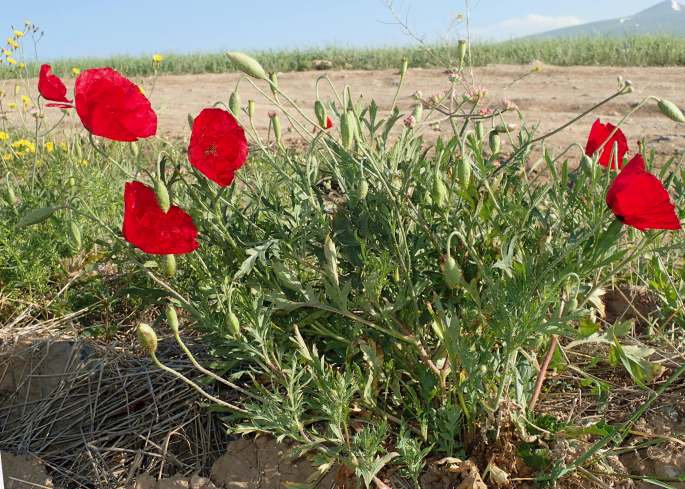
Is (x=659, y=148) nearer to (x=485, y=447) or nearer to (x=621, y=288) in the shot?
(x=621, y=288)

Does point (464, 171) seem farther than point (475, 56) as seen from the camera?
No

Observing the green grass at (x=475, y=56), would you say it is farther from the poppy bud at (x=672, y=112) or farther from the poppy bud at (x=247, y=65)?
the poppy bud at (x=247, y=65)

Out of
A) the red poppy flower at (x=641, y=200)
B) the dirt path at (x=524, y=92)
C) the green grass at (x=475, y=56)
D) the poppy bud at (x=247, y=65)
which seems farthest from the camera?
the green grass at (x=475, y=56)

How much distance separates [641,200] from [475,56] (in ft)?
36.0

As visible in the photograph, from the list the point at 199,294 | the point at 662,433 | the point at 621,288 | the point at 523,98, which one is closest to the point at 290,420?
the point at 199,294

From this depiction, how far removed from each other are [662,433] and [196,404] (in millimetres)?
1185

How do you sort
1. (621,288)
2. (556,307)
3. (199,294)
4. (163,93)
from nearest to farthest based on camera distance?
1. (556,307)
2. (199,294)
3. (621,288)
4. (163,93)

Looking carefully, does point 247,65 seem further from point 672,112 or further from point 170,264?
point 672,112

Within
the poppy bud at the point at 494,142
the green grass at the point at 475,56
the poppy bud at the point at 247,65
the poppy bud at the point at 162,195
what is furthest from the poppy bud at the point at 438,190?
the green grass at the point at 475,56

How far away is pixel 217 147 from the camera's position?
1.47 metres

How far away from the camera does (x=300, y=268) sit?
1.78 meters

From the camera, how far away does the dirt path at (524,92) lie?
6.76 metres

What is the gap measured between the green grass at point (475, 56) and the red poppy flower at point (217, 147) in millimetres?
9833

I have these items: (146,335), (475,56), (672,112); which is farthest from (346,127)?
(475,56)
